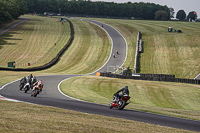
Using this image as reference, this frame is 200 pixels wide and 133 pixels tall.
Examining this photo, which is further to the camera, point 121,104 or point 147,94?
point 147,94

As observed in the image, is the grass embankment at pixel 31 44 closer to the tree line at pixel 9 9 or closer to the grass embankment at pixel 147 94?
the tree line at pixel 9 9

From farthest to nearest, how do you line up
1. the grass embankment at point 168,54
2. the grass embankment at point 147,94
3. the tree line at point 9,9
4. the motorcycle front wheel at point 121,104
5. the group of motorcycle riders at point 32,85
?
the tree line at point 9,9 → the grass embankment at point 168,54 → the grass embankment at point 147,94 → the group of motorcycle riders at point 32,85 → the motorcycle front wheel at point 121,104

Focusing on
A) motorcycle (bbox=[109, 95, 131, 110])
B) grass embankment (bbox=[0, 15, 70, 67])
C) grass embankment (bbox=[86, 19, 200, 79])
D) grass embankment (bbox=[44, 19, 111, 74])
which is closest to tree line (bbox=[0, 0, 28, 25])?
grass embankment (bbox=[0, 15, 70, 67])

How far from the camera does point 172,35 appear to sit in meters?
90.1

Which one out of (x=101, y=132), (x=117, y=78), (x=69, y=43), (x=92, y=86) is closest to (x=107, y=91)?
(x=92, y=86)

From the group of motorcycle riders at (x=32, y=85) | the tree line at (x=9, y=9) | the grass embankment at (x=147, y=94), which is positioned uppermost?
the tree line at (x=9, y=9)

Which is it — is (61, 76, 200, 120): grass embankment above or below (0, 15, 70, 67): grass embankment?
below

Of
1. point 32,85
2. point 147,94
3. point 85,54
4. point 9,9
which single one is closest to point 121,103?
point 32,85

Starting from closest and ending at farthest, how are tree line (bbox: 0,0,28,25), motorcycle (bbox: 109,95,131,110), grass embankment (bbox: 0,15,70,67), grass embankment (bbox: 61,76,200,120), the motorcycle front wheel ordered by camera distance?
motorcycle (bbox: 109,95,131,110)
the motorcycle front wheel
grass embankment (bbox: 61,76,200,120)
grass embankment (bbox: 0,15,70,67)
tree line (bbox: 0,0,28,25)

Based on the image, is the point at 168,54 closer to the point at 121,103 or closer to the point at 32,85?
the point at 32,85

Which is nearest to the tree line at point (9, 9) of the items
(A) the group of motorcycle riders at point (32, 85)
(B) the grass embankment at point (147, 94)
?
(B) the grass embankment at point (147, 94)

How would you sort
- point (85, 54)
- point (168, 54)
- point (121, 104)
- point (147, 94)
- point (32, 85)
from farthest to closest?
point (85, 54) < point (168, 54) < point (147, 94) < point (32, 85) < point (121, 104)

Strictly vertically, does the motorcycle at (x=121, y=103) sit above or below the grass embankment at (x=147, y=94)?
above

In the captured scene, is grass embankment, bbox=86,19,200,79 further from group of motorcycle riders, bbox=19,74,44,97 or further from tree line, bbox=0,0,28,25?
tree line, bbox=0,0,28,25
